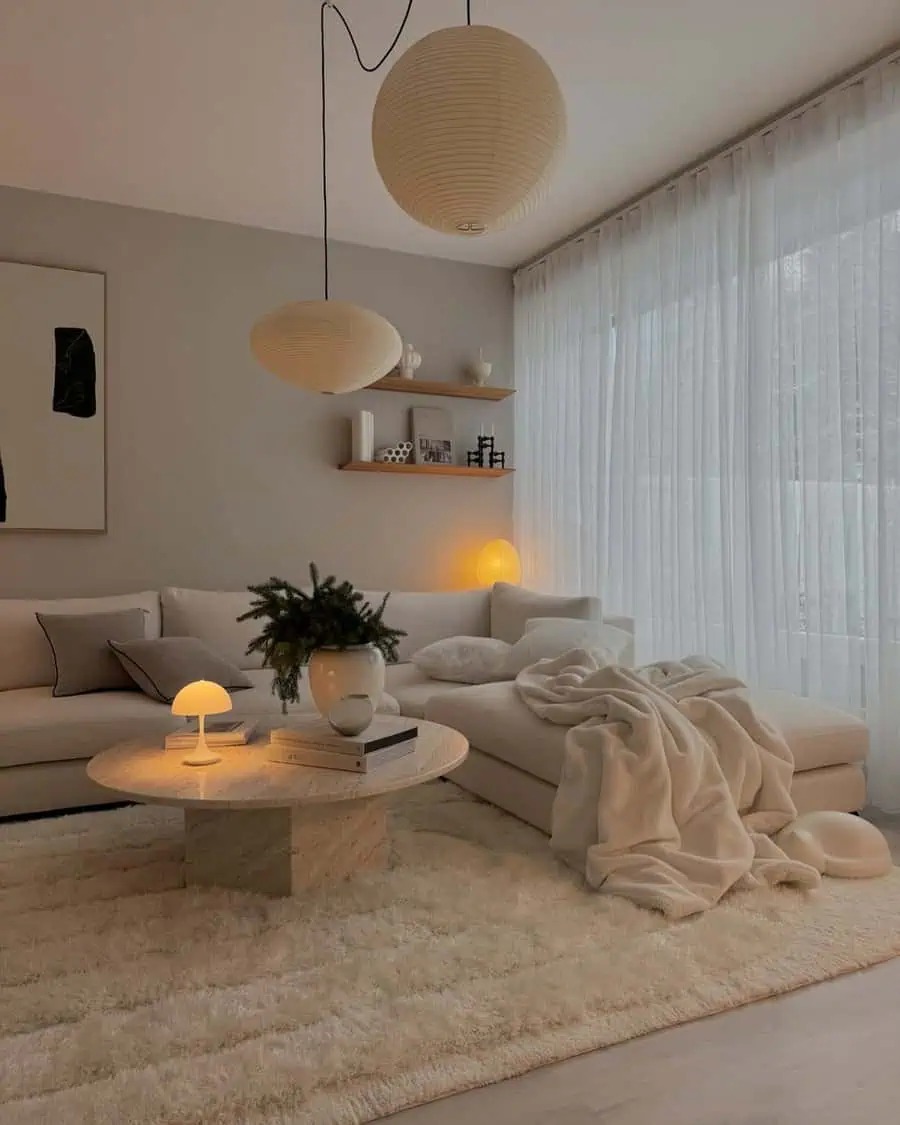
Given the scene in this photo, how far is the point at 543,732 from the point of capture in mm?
2951

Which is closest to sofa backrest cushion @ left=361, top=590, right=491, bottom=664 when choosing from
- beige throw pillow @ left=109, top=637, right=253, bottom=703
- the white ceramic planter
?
beige throw pillow @ left=109, top=637, right=253, bottom=703

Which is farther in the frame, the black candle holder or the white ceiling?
the black candle holder

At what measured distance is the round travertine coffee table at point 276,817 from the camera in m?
2.31

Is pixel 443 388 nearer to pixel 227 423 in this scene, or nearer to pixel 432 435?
pixel 432 435

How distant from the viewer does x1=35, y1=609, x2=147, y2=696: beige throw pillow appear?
141 inches

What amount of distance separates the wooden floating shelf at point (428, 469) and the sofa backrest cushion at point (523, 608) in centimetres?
77

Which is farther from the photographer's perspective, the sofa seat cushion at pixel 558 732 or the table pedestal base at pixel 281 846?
the sofa seat cushion at pixel 558 732

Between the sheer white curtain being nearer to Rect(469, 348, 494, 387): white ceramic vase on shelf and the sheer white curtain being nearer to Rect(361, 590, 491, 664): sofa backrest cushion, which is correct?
Rect(469, 348, 494, 387): white ceramic vase on shelf

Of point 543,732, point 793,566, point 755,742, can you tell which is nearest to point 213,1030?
point 543,732

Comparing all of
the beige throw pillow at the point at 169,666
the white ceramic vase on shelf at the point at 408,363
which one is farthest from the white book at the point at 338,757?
the white ceramic vase on shelf at the point at 408,363

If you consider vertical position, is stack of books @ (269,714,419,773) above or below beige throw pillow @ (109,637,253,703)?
below

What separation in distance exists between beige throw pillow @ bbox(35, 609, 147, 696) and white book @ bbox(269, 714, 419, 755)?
4.24ft

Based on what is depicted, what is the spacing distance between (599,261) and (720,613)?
2.07m

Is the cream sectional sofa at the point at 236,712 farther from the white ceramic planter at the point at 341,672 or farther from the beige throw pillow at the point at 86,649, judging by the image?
the white ceramic planter at the point at 341,672
